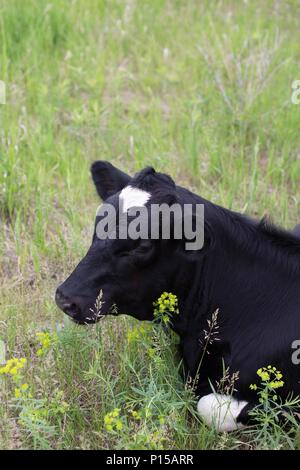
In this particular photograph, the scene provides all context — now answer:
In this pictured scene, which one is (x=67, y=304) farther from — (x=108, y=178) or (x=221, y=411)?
(x=221, y=411)

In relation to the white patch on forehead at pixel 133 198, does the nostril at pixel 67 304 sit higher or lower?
lower

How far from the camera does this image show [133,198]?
3713mm

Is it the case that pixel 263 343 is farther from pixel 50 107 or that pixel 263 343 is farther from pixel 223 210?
pixel 50 107

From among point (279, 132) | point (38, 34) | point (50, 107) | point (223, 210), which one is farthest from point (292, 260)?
point (38, 34)

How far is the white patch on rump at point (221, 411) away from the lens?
12.1 ft

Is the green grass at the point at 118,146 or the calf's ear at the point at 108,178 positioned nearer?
the green grass at the point at 118,146

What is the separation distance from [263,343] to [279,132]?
3005 mm

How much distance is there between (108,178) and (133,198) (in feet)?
1.37

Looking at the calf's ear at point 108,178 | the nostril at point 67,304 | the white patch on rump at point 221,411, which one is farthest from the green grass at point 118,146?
the calf's ear at point 108,178

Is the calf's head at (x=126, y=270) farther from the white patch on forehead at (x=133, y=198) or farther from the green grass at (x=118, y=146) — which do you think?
the green grass at (x=118, y=146)

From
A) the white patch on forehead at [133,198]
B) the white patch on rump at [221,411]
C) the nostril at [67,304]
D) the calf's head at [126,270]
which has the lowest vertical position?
the white patch on rump at [221,411]

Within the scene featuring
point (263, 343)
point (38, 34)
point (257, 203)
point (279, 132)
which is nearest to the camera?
point (263, 343)

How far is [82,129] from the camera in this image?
6.45 meters

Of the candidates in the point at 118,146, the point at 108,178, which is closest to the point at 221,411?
the point at 108,178
